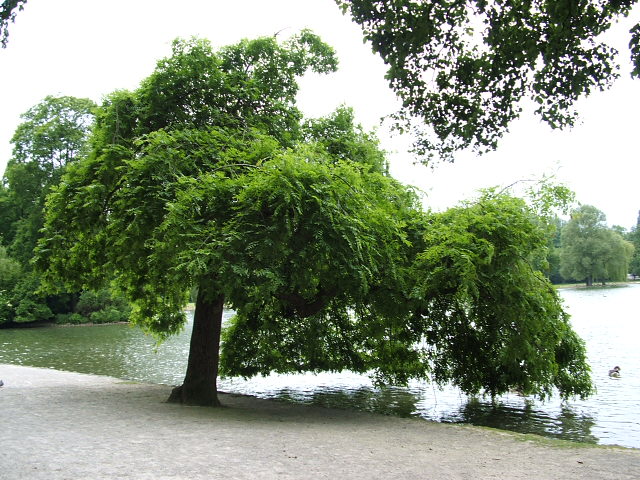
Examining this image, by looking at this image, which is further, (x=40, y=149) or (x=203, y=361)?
(x=40, y=149)

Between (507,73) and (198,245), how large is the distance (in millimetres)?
6046

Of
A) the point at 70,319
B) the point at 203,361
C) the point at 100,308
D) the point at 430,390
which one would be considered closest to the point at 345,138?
the point at 203,361

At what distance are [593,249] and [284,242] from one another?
8465 cm

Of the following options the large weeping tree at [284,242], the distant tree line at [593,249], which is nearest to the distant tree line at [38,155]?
the large weeping tree at [284,242]

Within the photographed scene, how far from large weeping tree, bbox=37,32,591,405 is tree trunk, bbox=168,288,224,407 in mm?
35

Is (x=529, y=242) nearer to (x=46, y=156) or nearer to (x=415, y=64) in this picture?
(x=415, y=64)

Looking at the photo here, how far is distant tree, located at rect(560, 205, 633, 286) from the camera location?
8356 cm

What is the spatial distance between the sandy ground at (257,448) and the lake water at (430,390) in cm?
369

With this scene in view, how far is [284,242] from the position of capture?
10.5 metres

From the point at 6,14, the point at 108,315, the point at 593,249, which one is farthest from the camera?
the point at 593,249

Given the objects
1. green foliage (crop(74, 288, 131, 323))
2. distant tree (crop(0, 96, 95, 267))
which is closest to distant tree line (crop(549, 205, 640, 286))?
green foliage (crop(74, 288, 131, 323))

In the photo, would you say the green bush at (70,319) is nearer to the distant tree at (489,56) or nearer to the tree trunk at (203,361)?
the tree trunk at (203,361)

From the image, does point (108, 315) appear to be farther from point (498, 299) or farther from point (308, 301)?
point (498, 299)

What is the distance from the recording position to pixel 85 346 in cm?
3409
